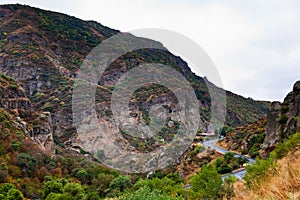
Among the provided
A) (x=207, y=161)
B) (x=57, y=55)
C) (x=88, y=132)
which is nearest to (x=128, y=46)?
(x=57, y=55)

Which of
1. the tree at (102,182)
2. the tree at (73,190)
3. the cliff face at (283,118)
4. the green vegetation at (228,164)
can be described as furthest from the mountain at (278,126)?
the tree at (73,190)

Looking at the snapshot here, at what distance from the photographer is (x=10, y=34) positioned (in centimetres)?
9144

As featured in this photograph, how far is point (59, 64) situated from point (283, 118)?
7065 cm

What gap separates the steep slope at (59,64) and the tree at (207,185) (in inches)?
1764

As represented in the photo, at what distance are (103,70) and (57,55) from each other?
1557 centimetres

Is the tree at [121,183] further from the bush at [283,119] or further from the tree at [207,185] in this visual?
the tree at [207,185]

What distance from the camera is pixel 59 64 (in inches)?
3474

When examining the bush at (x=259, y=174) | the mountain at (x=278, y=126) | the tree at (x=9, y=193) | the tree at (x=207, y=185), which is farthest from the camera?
the mountain at (x=278, y=126)

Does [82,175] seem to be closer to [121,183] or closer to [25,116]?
[121,183]

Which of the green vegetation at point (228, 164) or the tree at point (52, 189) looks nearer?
the tree at point (52, 189)

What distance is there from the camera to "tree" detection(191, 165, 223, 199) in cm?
1241

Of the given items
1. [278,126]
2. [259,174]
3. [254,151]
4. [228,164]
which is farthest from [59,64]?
[259,174]

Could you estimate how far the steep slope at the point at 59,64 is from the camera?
6550 cm

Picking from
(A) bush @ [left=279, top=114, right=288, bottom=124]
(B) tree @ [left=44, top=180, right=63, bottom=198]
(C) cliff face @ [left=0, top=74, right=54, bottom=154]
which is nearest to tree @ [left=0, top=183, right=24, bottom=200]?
(B) tree @ [left=44, top=180, right=63, bottom=198]
